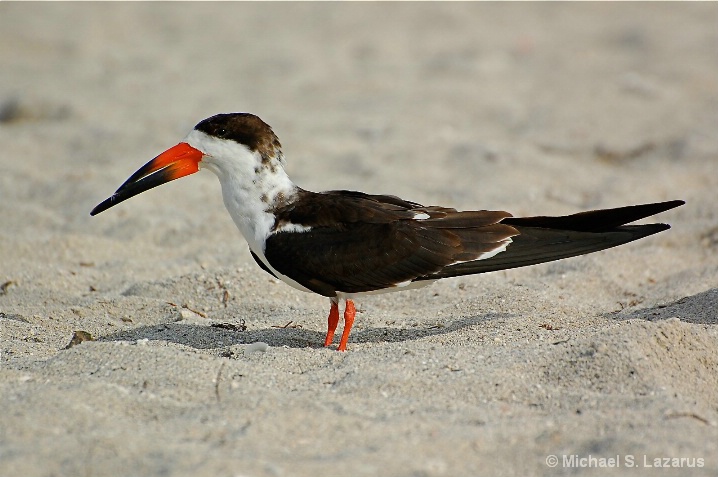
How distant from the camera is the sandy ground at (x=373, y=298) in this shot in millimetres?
3447

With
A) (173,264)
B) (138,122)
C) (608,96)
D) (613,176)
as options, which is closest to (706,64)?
(608,96)

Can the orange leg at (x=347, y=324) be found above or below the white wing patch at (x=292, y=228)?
below

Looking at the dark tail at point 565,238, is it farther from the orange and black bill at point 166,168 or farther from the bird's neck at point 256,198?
the orange and black bill at point 166,168

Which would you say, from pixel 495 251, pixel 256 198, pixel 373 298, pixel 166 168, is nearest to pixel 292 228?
pixel 256 198

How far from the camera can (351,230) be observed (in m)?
4.86

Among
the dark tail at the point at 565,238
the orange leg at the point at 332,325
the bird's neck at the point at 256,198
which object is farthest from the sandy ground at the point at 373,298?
the bird's neck at the point at 256,198

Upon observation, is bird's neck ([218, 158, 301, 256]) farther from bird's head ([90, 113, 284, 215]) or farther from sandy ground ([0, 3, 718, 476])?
sandy ground ([0, 3, 718, 476])

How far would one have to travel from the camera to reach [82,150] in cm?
943

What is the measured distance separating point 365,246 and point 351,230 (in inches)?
4.7

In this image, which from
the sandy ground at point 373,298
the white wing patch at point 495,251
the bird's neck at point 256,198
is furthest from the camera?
the bird's neck at point 256,198

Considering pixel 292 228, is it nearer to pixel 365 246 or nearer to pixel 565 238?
pixel 365 246

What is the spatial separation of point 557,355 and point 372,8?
439 inches

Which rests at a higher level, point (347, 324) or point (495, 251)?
point (495, 251)

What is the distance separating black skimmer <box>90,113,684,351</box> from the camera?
4793 millimetres
